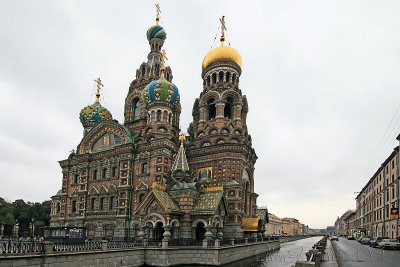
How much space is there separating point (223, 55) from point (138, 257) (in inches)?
936

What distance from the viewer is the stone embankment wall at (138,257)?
1498 cm

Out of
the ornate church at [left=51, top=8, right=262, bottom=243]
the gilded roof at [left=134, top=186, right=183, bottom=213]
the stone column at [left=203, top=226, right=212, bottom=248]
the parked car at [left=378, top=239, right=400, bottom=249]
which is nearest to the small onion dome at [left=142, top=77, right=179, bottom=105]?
the ornate church at [left=51, top=8, right=262, bottom=243]

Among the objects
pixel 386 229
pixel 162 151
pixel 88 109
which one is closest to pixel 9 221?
pixel 88 109

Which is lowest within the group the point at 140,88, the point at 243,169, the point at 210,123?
the point at 243,169

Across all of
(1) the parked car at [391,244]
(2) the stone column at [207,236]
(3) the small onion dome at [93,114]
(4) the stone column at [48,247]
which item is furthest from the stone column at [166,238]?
(3) the small onion dome at [93,114]

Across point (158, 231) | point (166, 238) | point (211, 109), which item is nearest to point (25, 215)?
point (211, 109)

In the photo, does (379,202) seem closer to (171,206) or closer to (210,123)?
(210,123)

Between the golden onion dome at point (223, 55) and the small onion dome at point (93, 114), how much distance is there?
13190 mm

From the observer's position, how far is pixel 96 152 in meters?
35.0

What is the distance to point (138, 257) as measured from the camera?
20.8m

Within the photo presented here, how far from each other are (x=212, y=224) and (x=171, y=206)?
10.8ft

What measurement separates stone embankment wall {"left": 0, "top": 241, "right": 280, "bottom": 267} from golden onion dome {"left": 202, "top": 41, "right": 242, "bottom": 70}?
20148mm

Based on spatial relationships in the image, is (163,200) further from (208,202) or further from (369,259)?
(369,259)

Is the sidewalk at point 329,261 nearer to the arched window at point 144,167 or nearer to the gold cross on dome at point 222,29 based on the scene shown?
the arched window at point 144,167
